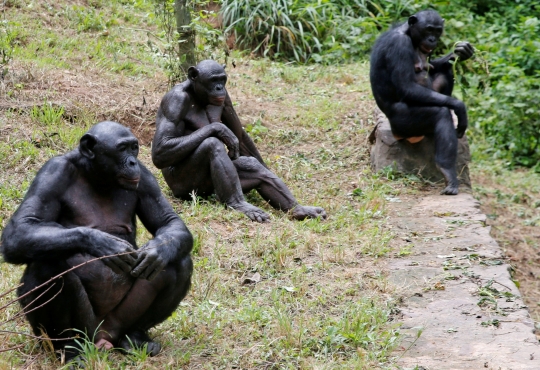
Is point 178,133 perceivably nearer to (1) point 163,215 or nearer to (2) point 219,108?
(2) point 219,108

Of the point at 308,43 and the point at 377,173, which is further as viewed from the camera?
the point at 308,43

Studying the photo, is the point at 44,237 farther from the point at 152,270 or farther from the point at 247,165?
the point at 247,165

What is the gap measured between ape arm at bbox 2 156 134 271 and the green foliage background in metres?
8.39

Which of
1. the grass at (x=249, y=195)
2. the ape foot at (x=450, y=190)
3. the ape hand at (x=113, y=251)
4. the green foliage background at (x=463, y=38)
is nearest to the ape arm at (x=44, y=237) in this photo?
the ape hand at (x=113, y=251)

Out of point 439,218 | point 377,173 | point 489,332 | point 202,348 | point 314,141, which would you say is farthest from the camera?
point 314,141

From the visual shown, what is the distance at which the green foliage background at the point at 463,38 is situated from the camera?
1149 centimetres

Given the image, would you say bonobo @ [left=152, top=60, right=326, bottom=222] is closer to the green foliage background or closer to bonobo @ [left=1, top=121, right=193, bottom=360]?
bonobo @ [left=1, top=121, right=193, bottom=360]

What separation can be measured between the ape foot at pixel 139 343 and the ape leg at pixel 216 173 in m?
2.77

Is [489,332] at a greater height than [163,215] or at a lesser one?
lesser

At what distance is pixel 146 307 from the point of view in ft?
14.1

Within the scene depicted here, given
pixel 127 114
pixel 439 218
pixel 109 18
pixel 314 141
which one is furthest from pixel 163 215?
pixel 109 18

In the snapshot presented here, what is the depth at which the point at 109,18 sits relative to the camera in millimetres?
11906

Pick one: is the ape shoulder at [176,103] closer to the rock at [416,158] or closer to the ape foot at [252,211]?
the ape foot at [252,211]

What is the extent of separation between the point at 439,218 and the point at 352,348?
323 cm
